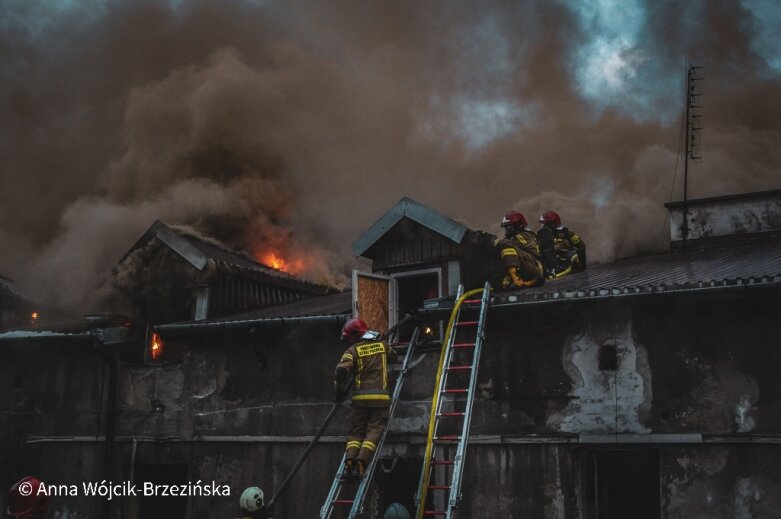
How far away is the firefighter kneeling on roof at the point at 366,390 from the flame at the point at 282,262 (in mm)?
11110

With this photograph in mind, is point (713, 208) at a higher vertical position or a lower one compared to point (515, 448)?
higher

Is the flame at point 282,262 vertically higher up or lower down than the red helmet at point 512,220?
higher up

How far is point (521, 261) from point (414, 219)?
1731 mm

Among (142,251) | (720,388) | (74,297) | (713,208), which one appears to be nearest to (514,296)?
(720,388)

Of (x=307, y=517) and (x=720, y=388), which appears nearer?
(x=720, y=388)

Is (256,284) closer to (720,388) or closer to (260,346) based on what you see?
(260,346)

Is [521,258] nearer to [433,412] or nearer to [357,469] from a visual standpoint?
[433,412]

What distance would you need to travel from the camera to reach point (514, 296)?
1041 centimetres

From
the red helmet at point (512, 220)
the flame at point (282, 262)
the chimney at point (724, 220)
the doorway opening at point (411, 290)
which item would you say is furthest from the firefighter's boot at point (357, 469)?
the flame at point (282, 262)

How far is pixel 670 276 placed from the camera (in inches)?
416

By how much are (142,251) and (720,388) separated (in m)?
10.1

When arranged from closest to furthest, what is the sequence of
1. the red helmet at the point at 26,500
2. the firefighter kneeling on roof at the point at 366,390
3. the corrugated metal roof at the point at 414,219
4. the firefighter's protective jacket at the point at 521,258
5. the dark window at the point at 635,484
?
the red helmet at the point at 26,500 < the firefighter kneeling on roof at the point at 366,390 < the firefighter's protective jacket at the point at 521,258 < the corrugated metal roof at the point at 414,219 < the dark window at the point at 635,484

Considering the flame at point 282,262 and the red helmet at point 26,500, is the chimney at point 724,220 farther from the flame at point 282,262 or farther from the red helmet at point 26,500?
the red helmet at point 26,500

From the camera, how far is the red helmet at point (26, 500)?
21.9 feet
